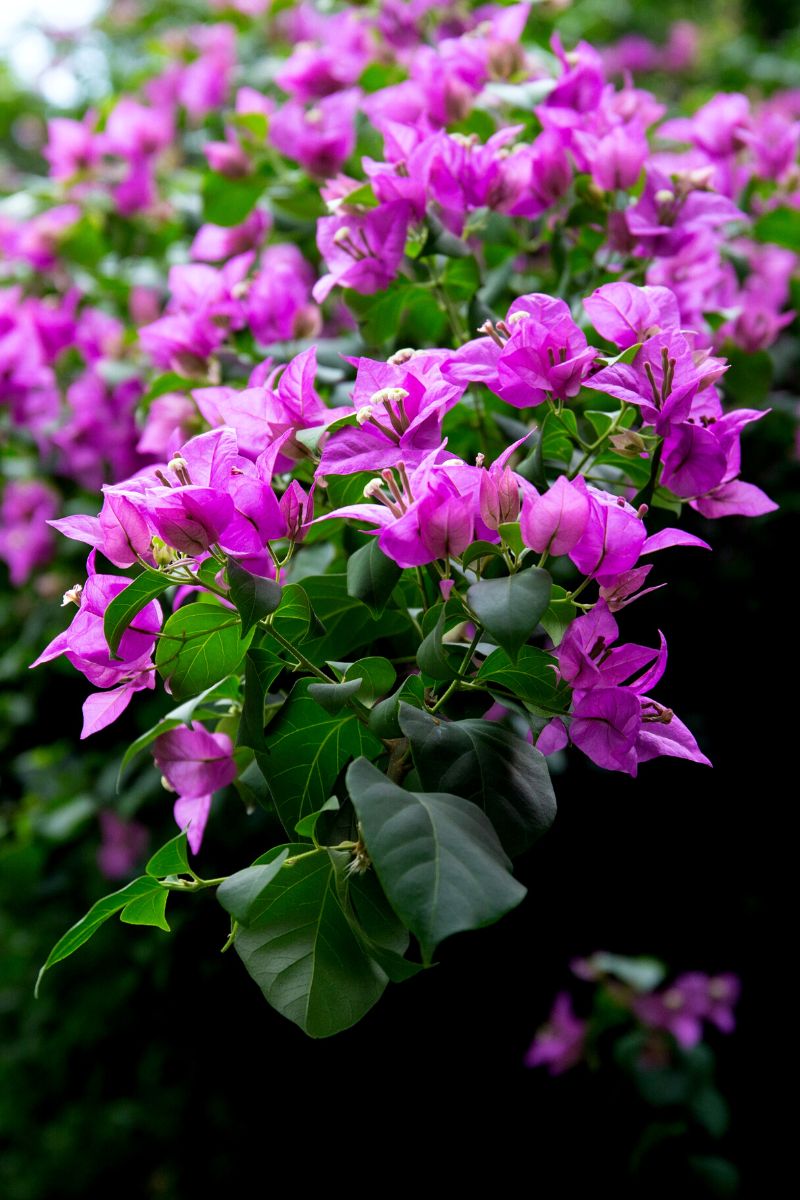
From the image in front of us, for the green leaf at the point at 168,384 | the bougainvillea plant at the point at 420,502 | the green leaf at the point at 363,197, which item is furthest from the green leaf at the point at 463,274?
the green leaf at the point at 168,384

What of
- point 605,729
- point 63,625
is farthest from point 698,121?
point 63,625

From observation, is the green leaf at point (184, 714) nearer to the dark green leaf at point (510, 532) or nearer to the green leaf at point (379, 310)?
the dark green leaf at point (510, 532)

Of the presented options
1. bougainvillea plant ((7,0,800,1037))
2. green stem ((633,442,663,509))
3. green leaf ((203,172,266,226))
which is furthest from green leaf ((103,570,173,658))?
green leaf ((203,172,266,226))

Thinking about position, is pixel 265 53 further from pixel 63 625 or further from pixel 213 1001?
pixel 213 1001

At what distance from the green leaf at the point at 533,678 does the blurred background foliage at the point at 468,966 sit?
54 cm

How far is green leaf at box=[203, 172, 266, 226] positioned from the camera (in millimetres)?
1297

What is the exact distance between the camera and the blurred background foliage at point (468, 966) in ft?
4.59

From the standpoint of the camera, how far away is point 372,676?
0.69 metres

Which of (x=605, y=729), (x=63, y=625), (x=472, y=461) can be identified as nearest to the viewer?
(x=605, y=729)

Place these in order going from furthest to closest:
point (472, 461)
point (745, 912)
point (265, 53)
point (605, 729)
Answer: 1. point (265, 53)
2. point (745, 912)
3. point (472, 461)
4. point (605, 729)

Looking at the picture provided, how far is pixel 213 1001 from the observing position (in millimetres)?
1645

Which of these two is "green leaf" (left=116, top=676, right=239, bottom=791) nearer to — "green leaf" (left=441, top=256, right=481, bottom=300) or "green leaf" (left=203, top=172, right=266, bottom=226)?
"green leaf" (left=441, top=256, right=481, bottom=300)

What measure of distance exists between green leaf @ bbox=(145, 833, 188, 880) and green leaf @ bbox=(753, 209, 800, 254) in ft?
3.50

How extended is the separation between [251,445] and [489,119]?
0.67 metres
